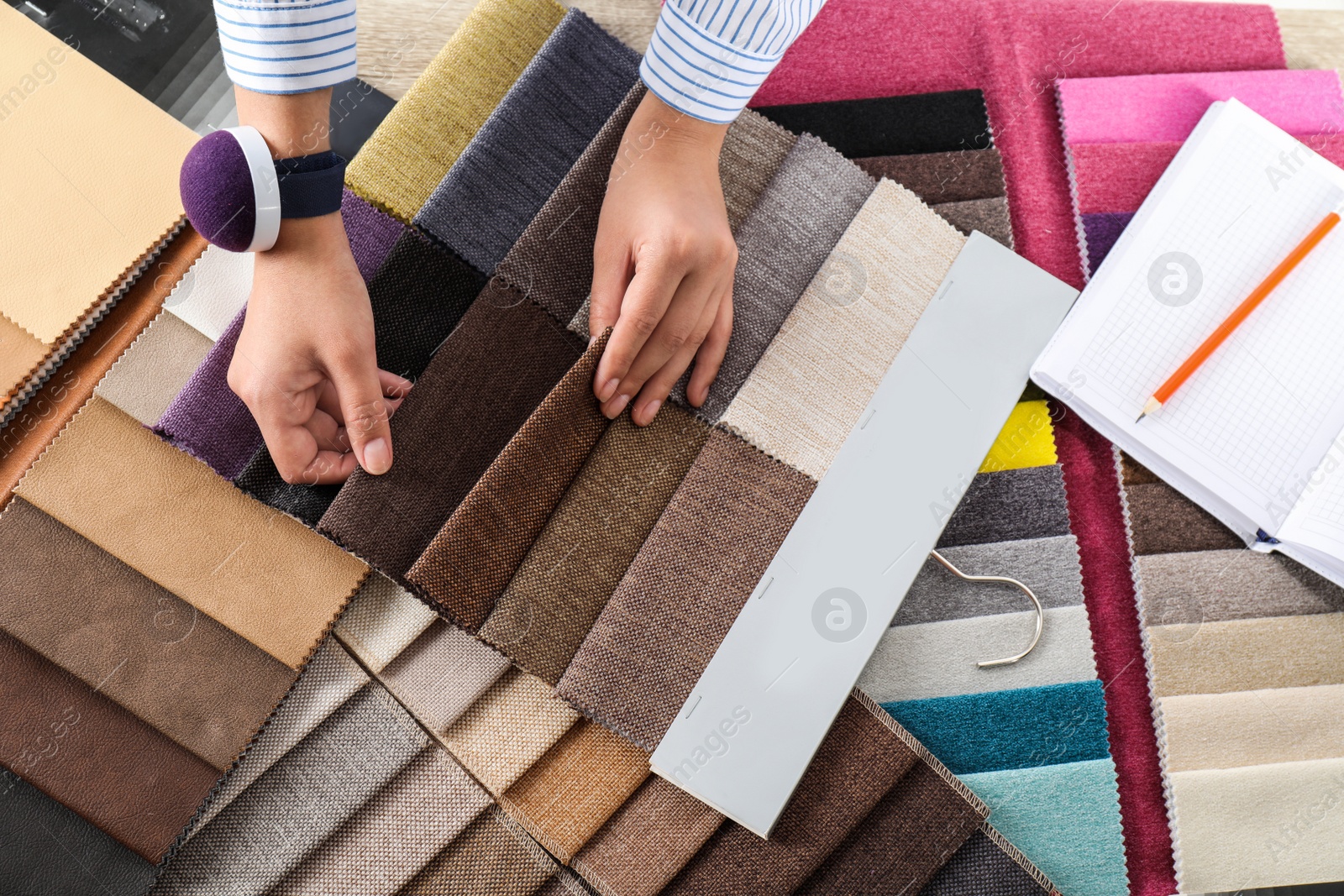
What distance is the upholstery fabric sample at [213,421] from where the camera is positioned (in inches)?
50.1

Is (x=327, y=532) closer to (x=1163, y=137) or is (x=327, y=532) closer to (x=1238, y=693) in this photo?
(x=1238, y=693)

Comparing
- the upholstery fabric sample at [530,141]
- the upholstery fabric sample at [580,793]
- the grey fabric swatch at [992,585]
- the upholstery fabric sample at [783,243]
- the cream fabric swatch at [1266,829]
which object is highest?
the upholstery fabric sample at [530,141]

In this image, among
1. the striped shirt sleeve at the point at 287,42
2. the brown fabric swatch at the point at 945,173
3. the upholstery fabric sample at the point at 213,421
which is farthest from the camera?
the brown fabric swatch at the point at 945,173

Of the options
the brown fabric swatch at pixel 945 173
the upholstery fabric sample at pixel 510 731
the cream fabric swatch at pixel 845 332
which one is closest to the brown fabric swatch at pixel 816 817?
the upholstery fabric sample at pixel 510 731

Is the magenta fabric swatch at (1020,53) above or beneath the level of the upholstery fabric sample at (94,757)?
above

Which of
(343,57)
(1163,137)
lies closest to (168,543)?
(343,57)

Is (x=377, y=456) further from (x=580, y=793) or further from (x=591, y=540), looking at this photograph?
(x=580, y=793)

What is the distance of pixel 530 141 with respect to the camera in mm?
1377

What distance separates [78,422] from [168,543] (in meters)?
0.24

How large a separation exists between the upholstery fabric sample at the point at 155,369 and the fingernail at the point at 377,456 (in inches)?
15.2

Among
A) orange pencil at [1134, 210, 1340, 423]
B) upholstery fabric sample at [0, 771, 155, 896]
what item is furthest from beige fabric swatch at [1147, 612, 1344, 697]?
upholstery fabric sample at [0, 771, 155, 896]

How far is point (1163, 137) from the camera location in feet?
5.36

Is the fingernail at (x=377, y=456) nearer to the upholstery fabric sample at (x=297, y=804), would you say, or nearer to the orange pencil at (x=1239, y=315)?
the upholstery fabric sample at (x=297, y=804)

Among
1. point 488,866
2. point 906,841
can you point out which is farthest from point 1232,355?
point 488,866
